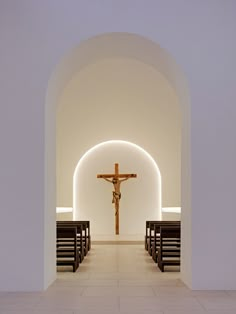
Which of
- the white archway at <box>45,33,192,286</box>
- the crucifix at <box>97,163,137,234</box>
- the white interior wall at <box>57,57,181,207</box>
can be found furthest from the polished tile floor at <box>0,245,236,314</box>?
the crucifix at <box>97,163,137,234</box>

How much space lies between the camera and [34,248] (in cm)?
643

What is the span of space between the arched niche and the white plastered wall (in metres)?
8.16

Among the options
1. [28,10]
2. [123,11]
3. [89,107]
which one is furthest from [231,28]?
[89,107]

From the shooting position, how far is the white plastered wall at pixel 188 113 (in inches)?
254

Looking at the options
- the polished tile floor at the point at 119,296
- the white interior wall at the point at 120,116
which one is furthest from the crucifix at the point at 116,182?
the polished tile floor at the point at 119,296

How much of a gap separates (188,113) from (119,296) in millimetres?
2428

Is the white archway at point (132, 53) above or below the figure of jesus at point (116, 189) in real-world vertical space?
above

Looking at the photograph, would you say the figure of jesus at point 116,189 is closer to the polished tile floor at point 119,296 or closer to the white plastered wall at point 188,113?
the polished tile floor at point 119,296

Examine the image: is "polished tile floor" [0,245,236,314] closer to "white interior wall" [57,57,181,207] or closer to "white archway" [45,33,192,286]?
"white archway" [45,33,192,286]

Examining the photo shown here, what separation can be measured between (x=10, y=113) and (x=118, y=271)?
10.3ft

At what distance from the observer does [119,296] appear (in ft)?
19.9

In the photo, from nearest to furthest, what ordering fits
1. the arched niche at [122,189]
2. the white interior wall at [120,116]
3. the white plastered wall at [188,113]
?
the white plastered wall at [188,113] < the white interior wall at [120,116] < the arched niche at [122,189]

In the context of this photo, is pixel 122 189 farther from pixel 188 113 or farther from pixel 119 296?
pixel 119 296

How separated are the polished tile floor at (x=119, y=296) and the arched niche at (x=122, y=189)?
6499 mm
